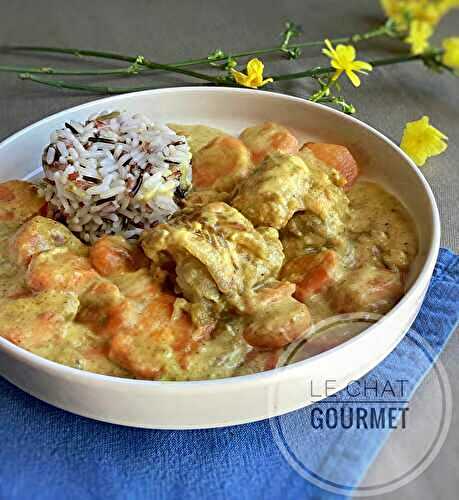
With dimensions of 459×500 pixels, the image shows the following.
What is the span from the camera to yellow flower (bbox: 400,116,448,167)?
254 centimetres

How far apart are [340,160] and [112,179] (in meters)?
0.74

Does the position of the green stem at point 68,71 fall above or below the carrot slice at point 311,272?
below

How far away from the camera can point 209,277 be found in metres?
1.82

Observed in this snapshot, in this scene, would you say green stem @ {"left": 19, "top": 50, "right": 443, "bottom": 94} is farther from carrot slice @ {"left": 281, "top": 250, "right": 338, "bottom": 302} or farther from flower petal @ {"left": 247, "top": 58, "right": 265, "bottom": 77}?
carrot slice @ {"left": 281, "top": 250, "right": 338, "bottom": 302}

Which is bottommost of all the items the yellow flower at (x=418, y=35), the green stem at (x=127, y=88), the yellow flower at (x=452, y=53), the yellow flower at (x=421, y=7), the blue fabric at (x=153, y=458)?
the blue fabric at (x=153, y=458)

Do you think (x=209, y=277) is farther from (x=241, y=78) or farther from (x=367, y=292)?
(x=241, y=78)

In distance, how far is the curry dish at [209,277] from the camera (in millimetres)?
1740

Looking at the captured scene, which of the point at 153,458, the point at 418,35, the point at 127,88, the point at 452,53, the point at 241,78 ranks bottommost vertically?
the point at 153,458

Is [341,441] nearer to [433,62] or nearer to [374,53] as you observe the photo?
[433,62]

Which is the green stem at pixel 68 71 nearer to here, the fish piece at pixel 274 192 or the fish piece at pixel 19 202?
the fish piece at pixel 19 202

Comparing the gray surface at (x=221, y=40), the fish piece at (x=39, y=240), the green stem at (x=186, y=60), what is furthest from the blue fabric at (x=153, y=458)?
the green stem at (x=186, y=60)

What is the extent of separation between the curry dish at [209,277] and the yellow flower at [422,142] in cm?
44

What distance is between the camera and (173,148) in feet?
7.30

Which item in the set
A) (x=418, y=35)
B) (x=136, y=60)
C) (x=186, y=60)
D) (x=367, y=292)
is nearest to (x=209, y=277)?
(x=367, y=292)
